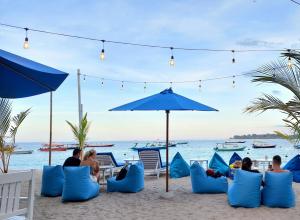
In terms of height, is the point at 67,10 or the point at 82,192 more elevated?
the point at 67,10

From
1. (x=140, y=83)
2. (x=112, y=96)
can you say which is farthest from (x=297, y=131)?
(x=112, y=96)

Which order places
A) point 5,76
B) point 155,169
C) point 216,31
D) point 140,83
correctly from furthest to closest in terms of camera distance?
point 140,83 < point 216,31 < point 155,169 < point 5,76

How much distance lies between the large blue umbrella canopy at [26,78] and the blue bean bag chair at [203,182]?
3677 mm

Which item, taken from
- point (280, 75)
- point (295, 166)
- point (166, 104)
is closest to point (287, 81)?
point (280, 75)

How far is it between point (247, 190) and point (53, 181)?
335 centimetres

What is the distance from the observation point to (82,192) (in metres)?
6.41

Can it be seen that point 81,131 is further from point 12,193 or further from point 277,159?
point 12,193

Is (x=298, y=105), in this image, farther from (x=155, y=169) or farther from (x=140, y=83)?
(x=140, y=83)

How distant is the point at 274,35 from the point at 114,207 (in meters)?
7.55

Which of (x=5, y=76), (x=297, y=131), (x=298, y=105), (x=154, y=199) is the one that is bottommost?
(x=154, y=199)

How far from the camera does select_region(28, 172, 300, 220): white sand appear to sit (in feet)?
18.0

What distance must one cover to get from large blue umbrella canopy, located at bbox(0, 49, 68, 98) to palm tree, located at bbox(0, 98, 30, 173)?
12.6 feet

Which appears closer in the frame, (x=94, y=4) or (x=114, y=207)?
(x=114, y=207)

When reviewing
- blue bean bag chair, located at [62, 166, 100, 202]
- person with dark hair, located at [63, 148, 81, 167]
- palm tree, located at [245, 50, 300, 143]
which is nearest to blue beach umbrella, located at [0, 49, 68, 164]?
blue bean bag chair, located at [62, 166, 100, 202]
